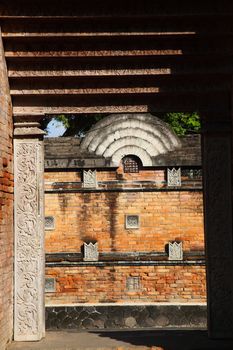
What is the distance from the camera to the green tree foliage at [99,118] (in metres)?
22.9

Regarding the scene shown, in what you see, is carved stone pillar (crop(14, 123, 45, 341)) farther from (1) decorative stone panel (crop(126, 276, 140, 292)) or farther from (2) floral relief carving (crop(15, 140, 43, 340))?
(1) decorative stone panel (crop(126, 276, 140, 292))

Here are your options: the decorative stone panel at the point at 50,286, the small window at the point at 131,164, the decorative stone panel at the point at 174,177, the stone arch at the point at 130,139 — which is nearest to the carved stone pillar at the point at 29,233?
the decorative stone panel at the point at 50,286

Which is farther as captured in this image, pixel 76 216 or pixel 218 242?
pixel 76 216

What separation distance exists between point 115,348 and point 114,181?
7245mm

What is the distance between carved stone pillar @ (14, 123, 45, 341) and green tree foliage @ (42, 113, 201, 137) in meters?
14.3

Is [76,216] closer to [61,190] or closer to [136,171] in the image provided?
[61,190]

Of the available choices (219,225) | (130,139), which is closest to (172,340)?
(219,225)

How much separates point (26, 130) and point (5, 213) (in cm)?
123

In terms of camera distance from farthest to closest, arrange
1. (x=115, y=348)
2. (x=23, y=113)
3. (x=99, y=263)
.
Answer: (x=99, y=263), (x=23, y=113), (x=115, y=348)

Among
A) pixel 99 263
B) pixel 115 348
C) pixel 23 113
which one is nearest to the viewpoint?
pixel 115 348

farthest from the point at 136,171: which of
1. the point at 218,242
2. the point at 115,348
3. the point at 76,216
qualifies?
the point at 115,348

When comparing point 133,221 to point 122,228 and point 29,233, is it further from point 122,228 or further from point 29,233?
point 29,233

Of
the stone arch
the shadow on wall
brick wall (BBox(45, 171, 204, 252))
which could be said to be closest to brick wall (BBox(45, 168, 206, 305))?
brick wall (BBox(45, 171, 204, 252))

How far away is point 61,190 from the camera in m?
13.9
